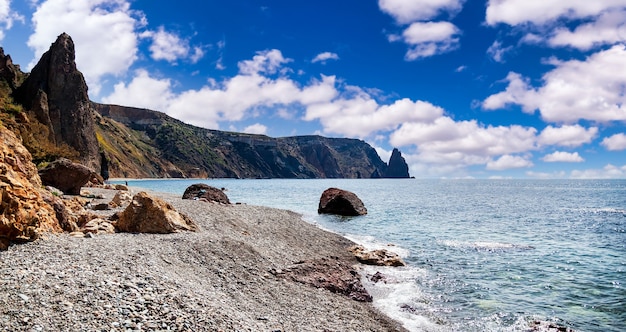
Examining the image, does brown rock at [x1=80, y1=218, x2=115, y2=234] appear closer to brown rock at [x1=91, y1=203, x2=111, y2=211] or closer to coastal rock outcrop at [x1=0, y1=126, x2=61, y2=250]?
coastal rock outcrop at [x1=0, y1=126, x2=61, y2=250]

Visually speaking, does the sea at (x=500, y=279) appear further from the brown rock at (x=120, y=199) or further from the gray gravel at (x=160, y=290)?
the brown rock at (x=120, y=199)

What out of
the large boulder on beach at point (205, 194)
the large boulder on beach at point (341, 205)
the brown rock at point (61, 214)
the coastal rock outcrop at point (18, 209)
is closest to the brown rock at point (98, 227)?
the brown rock at point (61, 214)

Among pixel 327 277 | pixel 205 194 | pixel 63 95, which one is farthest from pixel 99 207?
pixel 63 95

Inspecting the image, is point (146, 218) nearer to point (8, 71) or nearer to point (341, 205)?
point (341, 205)

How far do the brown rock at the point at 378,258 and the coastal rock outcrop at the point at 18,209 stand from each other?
16.3m

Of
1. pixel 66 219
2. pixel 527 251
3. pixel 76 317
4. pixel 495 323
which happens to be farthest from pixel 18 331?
pixel 527 251

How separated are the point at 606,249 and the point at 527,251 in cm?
700

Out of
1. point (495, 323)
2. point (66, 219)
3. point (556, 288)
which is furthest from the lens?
point (556, 288)

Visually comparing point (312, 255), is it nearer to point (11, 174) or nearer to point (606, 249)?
point (11, 174)

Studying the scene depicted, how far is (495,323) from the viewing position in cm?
Result: 1499


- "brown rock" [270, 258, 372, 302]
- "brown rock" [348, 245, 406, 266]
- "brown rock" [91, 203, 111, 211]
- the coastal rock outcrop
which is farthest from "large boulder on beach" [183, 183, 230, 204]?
the coastal rock outcrop

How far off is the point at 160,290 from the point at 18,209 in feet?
20.7

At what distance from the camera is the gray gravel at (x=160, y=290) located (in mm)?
9031

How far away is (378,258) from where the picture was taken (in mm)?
24156
